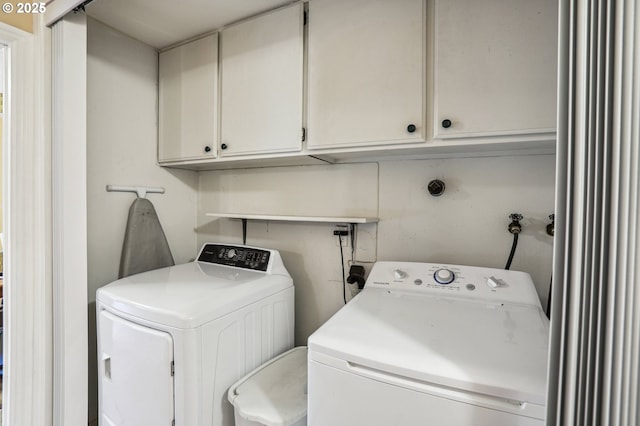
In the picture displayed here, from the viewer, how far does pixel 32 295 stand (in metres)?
1.29

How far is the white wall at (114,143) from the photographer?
164cm

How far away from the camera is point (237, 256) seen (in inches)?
69.6

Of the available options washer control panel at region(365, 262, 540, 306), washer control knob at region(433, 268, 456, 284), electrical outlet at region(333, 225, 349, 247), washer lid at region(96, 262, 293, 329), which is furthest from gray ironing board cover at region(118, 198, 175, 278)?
washer control knob at region(433, 268, 456, 284)

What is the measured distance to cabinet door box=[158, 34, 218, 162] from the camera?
1.73 m

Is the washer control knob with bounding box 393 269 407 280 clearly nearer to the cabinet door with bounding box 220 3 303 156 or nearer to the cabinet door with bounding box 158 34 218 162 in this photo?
the cabinet door with bounding box 220 3 303 156

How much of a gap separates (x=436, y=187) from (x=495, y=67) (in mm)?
559

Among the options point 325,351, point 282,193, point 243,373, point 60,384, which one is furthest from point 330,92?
point 60,384

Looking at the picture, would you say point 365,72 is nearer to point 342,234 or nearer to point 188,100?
point 342,234

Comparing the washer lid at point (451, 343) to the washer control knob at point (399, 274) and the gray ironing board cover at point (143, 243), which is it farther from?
the gray ironing board cover at point (143, 243)

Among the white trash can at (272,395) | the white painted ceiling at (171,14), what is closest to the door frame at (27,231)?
the white painted ceiling at (171,14)

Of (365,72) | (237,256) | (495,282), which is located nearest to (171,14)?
(365,72)

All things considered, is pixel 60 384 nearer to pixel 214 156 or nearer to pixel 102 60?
pixel 214 156

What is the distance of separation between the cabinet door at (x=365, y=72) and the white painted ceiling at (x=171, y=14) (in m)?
0.37

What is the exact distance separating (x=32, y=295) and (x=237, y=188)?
118 centimetres
